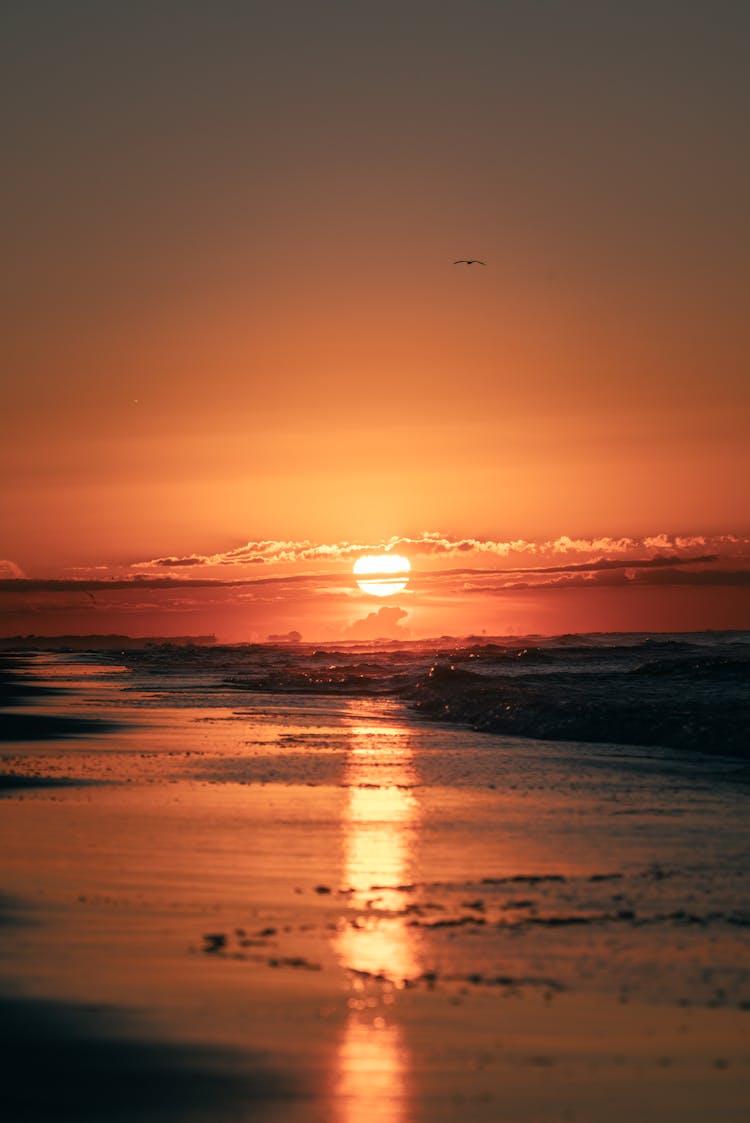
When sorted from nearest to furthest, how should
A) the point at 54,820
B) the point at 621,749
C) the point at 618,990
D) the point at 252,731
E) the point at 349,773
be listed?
the point at 618,990
the point at 54,820
the point at 349,773
the point at 621,749
the point at 252,731

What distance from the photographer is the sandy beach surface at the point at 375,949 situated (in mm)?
5168

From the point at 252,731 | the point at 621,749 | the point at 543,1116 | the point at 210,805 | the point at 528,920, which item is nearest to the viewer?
the point at 543,1116

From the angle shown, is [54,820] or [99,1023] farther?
[54,820]

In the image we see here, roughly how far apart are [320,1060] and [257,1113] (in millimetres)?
566

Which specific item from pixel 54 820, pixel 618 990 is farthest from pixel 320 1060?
pixel 54 820

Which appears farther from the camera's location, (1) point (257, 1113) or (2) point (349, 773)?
(2) point (349, 773)

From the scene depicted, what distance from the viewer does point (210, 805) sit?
1277 centimetres

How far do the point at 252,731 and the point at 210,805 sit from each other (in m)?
9.49

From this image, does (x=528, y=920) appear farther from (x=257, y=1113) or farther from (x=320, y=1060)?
(x=257, y=1113)

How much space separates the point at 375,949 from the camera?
7156 millimetres

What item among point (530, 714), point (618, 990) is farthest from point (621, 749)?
point (618, 990)

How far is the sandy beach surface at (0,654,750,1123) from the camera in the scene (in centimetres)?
517

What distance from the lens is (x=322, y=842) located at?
10.6 m

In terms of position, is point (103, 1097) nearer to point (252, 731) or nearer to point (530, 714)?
point (252, 731)
